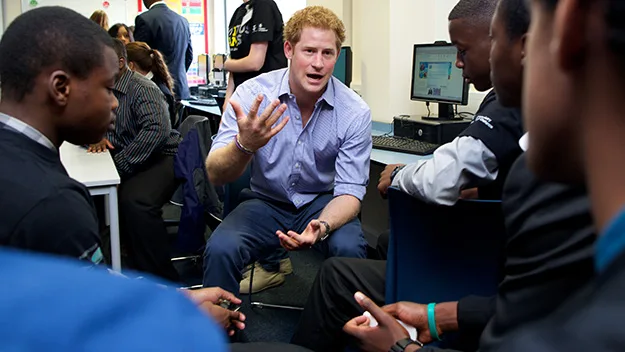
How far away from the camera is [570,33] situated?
403 mm

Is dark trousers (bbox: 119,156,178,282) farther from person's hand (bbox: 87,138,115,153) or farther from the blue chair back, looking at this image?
the blue chair back

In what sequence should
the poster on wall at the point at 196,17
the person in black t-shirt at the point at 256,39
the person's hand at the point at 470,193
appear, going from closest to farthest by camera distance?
the person's hand at the point at 470,193 < the person in black t-shirt at the point at 256,39 < the poster on wall at the point at 196,17

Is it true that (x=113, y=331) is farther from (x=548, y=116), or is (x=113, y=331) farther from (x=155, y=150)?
(x=155, y=150)

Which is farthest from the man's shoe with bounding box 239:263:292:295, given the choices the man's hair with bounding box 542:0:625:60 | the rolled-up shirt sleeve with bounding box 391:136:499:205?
the man's hair with bounding box 542:0:625:60

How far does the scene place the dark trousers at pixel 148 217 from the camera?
Answer: 2.73m

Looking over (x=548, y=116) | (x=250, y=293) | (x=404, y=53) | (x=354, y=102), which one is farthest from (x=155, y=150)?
(x=548, y=116)

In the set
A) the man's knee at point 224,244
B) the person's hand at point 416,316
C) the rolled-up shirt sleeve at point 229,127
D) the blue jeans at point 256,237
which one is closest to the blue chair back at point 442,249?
the person's hand at point 416,316

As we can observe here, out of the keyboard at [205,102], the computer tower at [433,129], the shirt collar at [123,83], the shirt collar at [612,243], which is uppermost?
the shirt collar at [123,83]

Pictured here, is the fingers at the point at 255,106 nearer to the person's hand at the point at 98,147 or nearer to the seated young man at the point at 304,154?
the seated young man at the point at 304,154

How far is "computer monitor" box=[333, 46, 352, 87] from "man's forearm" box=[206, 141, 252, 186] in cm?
155

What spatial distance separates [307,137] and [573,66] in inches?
71.6

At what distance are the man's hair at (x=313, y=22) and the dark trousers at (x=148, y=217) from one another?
3.31ft

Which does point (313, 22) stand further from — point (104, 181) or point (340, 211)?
point (104, 181)

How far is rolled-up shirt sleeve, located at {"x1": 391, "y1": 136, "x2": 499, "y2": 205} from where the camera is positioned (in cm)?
146
